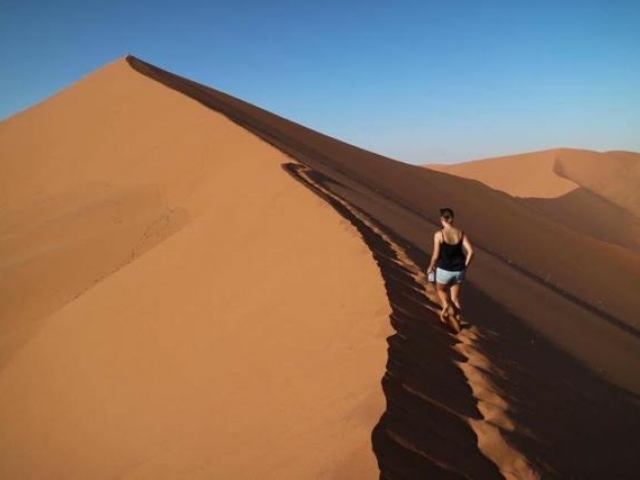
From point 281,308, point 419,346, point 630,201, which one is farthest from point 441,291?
point 630,201

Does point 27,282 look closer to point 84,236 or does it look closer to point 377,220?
point 84,236

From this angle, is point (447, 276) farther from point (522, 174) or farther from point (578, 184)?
point (522, 174)

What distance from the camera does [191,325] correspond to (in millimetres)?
6418

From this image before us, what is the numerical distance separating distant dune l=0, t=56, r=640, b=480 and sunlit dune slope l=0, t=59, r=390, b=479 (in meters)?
0.03

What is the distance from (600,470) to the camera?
12.5 ft

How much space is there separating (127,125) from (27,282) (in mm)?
7900

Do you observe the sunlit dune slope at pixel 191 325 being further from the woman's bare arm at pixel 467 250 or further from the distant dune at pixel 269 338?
the woman's bare arm at pixel 467 250

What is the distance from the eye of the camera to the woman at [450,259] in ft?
16.7

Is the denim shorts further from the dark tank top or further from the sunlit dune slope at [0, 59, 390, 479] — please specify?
the sunlit dune slope at [0, 59, 390, 479]

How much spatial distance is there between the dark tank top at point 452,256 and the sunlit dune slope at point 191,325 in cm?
75

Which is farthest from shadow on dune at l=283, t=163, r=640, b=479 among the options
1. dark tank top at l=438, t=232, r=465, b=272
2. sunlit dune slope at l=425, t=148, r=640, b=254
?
sunlit dune slope at l=425, t=148, r=640, b=254

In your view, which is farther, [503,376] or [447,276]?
[447,276]

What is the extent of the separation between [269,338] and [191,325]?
159 cm

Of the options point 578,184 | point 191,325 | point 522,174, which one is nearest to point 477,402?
point 191,325
